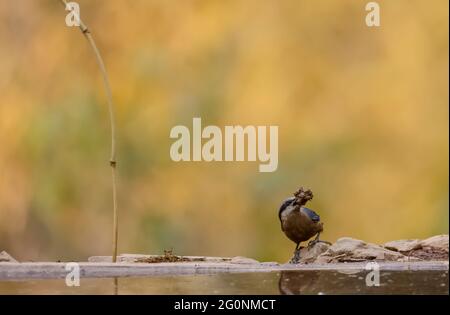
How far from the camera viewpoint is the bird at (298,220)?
7.14 meters

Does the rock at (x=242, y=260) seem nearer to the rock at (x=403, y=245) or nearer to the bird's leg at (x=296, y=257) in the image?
the bird's leg at (x=296, y=257)

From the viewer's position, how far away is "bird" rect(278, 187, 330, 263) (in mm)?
7141

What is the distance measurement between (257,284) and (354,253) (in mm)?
1350

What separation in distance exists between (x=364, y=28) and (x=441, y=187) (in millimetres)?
1500

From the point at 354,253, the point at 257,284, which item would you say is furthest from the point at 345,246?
the point at 257,284

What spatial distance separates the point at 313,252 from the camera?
7.14 metres

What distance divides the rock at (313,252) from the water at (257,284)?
879 millimetres

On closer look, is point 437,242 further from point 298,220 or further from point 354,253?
point 298,220

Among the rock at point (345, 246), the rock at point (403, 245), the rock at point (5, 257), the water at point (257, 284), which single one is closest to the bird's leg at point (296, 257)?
the rock at point (345, 246)

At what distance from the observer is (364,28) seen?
8.00m
